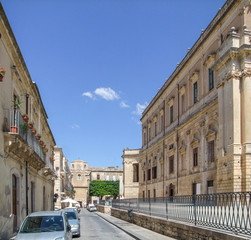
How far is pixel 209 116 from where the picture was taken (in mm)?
25844

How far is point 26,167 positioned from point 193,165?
52.7 ft

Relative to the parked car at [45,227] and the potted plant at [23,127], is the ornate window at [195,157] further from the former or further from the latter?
the parked car at [45,227]

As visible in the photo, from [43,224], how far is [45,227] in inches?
6.7

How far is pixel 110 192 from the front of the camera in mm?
91688

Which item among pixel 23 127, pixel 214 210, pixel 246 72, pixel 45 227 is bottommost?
pixel 45 227

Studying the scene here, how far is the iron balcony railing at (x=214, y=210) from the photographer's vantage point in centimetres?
834

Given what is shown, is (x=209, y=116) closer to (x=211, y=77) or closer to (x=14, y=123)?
(x=211, y=77)

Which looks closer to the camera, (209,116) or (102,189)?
(209,116)

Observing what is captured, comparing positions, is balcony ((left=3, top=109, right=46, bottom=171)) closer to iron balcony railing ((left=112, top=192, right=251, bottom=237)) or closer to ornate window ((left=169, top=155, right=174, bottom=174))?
iron balcony railing ((left=112, top=192, right=251, bottom=237))

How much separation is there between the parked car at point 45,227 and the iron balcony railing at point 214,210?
13.4 ft

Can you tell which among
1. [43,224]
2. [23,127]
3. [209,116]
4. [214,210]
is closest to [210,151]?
[209,116]

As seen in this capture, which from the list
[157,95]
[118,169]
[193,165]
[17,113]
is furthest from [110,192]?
[17,113]

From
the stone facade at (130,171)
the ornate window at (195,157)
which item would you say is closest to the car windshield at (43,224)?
the ornate window at (195,157)

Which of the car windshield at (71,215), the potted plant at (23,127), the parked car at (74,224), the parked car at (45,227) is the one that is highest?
the potted plant at (23,127)
